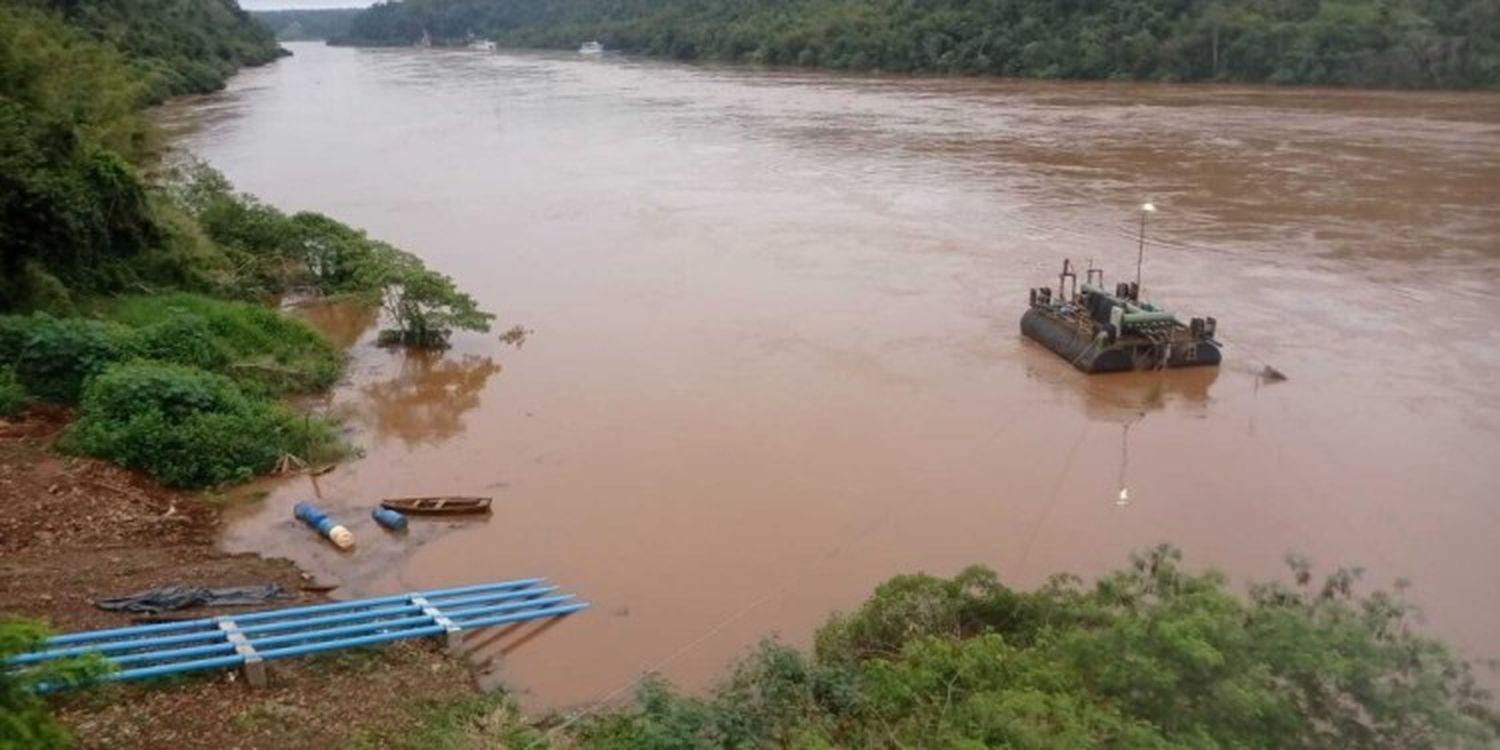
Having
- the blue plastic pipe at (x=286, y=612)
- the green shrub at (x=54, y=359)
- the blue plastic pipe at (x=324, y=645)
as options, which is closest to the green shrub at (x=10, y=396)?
the green shrub at (x=54, y=359)

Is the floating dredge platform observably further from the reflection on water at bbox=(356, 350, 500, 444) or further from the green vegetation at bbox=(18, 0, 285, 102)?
the green vegetation at bbox=(18, 0, 285, 102)

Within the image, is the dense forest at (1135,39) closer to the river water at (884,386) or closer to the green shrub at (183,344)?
the river water at (884,386)

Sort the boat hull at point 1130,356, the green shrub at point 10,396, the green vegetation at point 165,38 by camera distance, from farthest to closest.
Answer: the green vegetation at point 165,38
the boat hull at point 1130,356
the green shrub at point 10,396

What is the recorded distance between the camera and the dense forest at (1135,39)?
42250 millimetres

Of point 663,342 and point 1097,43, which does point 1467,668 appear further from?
point 1097,43

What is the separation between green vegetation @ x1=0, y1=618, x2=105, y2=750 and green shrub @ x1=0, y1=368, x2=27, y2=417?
282 inches

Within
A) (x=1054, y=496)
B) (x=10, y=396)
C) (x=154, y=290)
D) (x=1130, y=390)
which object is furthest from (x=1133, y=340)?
(x=154, y=290)

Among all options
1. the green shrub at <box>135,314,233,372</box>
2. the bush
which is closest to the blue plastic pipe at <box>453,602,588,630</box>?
the bush

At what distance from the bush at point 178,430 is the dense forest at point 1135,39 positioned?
43066 millimetres

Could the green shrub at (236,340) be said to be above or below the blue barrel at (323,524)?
above

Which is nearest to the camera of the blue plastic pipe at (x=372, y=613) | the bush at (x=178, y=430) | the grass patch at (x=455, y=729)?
the grass patch at (x=455, y=729)

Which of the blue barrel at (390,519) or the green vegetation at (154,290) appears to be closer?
the blue barrel at (390,519)

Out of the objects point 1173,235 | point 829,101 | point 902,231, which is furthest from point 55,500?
point 829,101

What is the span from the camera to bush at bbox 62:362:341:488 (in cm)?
1102
